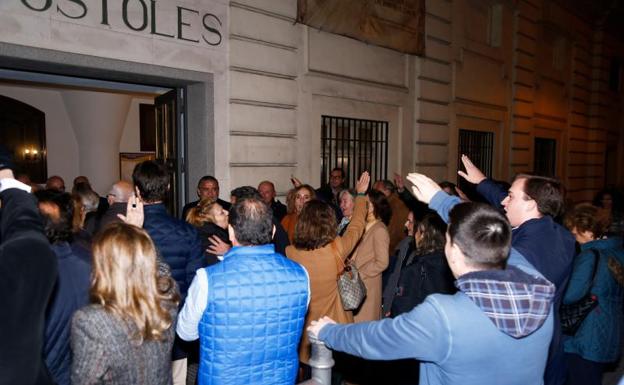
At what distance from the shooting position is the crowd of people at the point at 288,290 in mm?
1797

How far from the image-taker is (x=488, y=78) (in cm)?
1266

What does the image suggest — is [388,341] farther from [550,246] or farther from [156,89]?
[156,89]

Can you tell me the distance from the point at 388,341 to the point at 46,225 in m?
1.91

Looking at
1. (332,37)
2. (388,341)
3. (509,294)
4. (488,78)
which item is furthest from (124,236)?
(488,78)

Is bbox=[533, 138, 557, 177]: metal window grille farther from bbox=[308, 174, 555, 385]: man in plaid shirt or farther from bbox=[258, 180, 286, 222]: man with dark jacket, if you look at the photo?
bbox=[308, 174, 555, 385]: man in plaid shirt

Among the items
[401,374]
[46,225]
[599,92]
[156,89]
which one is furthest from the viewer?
[599,92]

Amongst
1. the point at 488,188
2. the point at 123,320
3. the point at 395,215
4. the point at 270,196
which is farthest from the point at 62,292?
the point at 395,215

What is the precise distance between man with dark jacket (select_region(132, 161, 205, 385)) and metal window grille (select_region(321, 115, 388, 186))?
5203mm

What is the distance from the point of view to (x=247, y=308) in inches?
101

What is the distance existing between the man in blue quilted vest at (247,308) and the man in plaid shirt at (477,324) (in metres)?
0.71

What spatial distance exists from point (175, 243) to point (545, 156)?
1547 cm

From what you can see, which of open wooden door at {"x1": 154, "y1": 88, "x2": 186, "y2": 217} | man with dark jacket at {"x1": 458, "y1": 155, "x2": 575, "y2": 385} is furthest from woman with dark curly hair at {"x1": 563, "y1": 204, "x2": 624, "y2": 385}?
open wooden door at {"x1": 154, "y1": 88, "x2": 186, "y2": 217}

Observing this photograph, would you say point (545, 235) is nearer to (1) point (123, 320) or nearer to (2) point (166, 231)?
(1) point (123, 320)

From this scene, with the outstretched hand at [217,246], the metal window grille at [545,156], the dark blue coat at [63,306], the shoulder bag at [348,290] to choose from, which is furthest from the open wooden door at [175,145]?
the metal window grille at [545,156]
